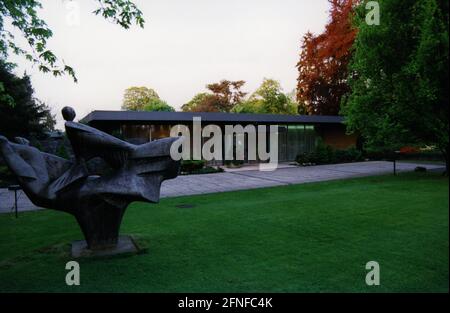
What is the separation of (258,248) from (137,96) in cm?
6908

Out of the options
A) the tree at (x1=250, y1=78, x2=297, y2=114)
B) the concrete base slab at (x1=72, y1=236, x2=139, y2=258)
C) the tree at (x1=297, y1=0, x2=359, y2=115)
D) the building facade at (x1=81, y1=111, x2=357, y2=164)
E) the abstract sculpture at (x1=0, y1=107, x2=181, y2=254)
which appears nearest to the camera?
the abstract sculpture at (x1=0, y1=107, x2=181, y2=254)

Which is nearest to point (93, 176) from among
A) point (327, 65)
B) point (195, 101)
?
point (327, 65)

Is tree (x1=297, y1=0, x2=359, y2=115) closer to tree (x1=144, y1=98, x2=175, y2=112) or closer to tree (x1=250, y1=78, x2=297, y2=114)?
tree (x1=250, y1=78, x2=297, y2=114)

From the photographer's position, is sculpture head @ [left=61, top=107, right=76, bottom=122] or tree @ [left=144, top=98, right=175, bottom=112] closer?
sculpture head @ [left=61, top=107, right=76, bottom=122]

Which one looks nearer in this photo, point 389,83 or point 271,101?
point 389,83

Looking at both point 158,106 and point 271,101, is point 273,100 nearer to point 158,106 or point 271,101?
point 271,101

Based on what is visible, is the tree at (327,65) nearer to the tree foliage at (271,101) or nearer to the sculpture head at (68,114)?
the tree foliage at (271,101)

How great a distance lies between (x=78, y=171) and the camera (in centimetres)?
561

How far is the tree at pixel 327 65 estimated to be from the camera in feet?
103

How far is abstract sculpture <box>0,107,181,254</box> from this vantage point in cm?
541

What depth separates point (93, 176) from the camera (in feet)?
20.3

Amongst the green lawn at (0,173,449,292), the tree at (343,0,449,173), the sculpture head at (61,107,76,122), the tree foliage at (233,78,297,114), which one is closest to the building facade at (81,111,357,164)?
the tree at (343,0,449,173)

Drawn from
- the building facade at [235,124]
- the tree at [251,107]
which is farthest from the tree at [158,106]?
the building facade at [235,124]

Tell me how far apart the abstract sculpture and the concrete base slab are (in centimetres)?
13
